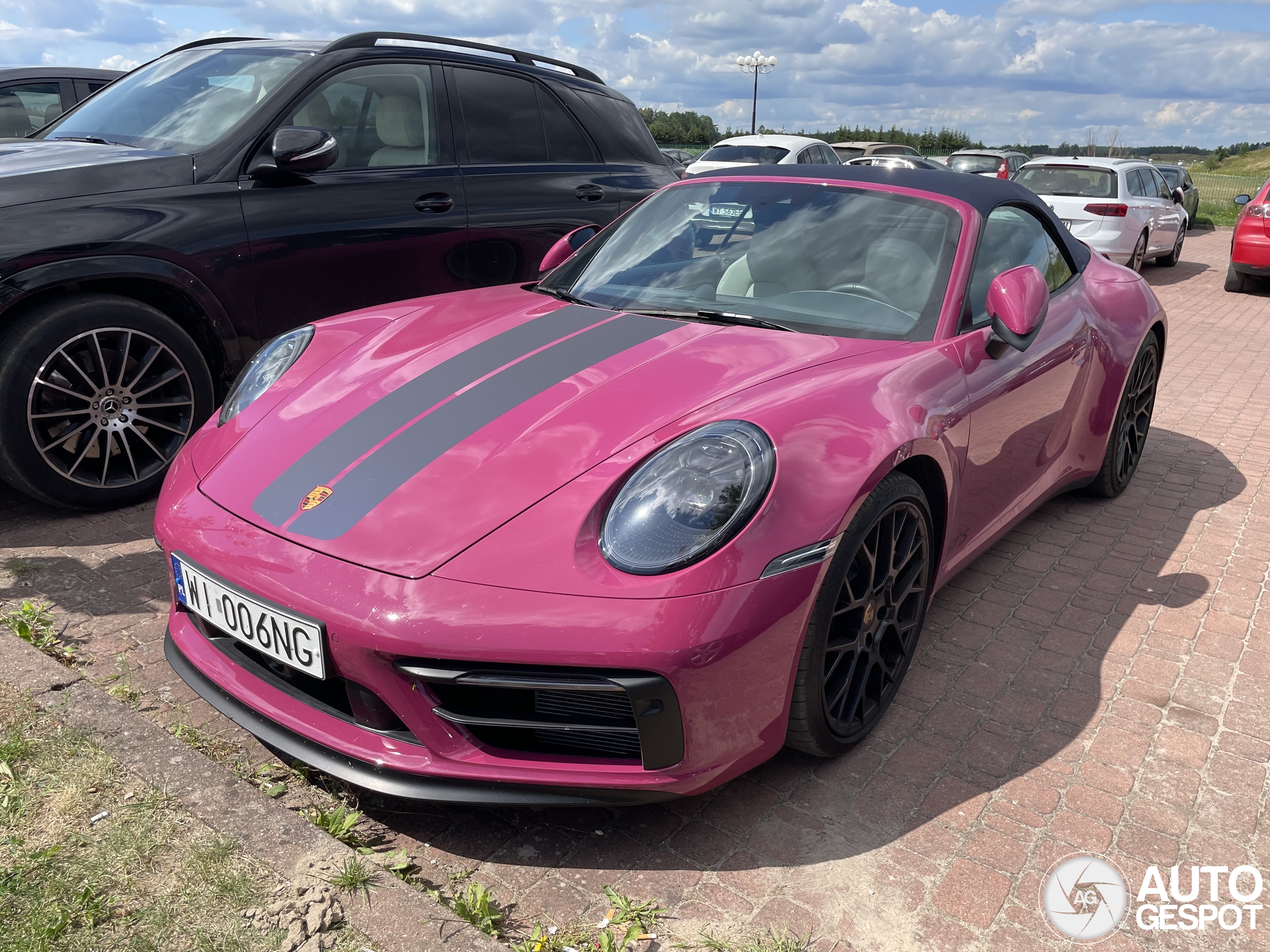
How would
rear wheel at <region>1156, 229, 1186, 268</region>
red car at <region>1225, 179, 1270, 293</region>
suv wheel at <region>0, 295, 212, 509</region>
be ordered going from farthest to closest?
rear wheel at <region>1156, 229, 1186, 268</region>, red car at <region>1225, 179, 1270, 293</region>, suv wheel at <region>0, 295, 212, 509</region>

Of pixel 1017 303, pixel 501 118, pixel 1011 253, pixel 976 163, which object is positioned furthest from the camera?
pixel 976 163

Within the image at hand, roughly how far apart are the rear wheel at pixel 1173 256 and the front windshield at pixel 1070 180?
2825mm

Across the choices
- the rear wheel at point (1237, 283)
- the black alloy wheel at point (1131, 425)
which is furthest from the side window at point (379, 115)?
the rear wheel at point (1237, 283)

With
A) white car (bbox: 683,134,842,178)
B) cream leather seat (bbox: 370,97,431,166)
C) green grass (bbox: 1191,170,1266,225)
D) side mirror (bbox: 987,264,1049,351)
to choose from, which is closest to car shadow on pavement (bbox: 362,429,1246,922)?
side mirror (bbox: 987,264,1049,351)

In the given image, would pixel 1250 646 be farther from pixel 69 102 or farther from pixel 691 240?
pixel 69 102

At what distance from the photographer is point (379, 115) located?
185 inches

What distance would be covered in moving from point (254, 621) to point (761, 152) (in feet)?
49.4

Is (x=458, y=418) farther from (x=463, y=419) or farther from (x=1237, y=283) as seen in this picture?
(x=1237, y=283)

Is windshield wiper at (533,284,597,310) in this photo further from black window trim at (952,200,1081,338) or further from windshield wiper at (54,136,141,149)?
windshield wiper at (54,136,141,149)

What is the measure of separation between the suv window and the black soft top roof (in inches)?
68.1

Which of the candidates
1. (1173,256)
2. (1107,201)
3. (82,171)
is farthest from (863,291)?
(1173,256)

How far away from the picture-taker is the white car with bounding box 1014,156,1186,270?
12.2 meters

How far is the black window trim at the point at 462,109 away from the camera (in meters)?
4.93

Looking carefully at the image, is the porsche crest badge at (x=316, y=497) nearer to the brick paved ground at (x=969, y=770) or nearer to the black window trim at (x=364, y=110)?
the brick paved ground at (x=969, y=770)
